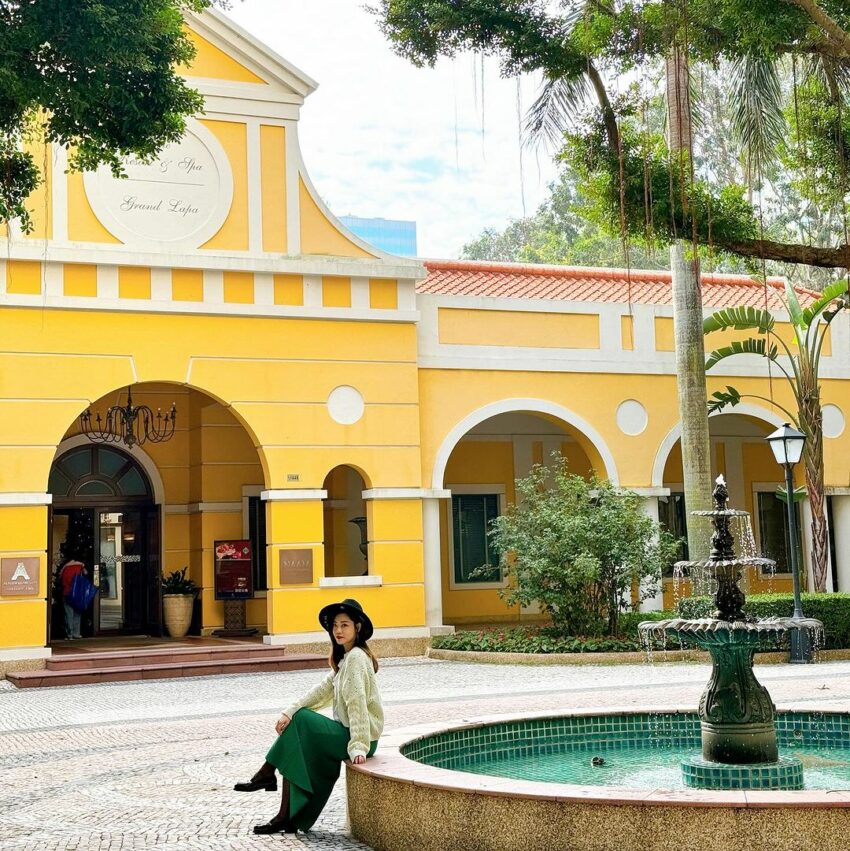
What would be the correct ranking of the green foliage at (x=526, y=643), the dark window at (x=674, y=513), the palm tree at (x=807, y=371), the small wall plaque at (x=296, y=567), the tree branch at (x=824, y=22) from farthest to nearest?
1. the dark window at (x=674, y=513)
2. the palm tree at (x=807, y=371)
3. the small wall plaque at (x=296, y=567)
4. the green foliage at (x=526, y=643)
5. the tree branch at (x=824, y=22)

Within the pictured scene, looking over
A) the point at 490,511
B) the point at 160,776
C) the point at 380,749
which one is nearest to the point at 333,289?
the point at 490,511

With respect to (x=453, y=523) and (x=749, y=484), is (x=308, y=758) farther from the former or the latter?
(x=749, y=484)

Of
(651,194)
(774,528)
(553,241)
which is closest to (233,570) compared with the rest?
(774,528)

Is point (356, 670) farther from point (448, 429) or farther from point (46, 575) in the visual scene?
point (448, 429)

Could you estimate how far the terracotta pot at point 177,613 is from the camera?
19.9 metres


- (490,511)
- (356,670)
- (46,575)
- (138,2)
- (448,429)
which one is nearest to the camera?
(356,670)

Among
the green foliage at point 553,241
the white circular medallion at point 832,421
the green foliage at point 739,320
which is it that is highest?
the green foliage at point 553,241

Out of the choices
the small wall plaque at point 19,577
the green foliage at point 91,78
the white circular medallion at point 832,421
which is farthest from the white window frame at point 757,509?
the green foliage at point 91,78

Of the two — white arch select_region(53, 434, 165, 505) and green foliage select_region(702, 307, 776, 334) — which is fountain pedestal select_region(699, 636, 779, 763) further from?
white arch select_region(53, 434, 165, 505)

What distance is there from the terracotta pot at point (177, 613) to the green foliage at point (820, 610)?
25.8ft

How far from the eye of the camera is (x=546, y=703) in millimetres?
12500

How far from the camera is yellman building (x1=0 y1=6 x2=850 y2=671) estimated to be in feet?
55.6

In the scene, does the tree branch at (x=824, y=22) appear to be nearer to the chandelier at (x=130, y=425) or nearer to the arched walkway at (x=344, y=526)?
the chandelier at (x=130, y=425)

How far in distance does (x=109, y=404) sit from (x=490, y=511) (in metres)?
7.43
